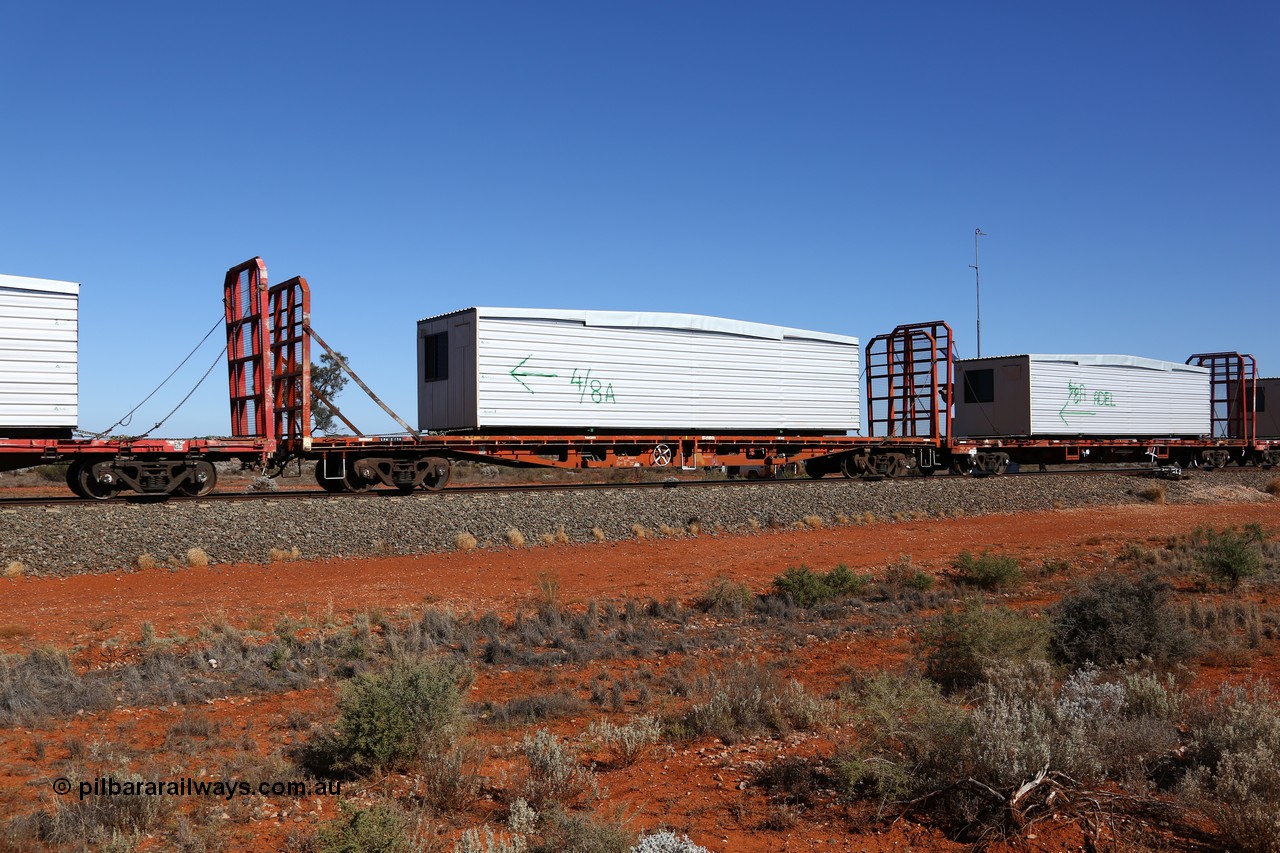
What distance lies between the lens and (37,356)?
15.0 meters

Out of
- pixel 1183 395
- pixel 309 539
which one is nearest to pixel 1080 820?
pixel 309 539

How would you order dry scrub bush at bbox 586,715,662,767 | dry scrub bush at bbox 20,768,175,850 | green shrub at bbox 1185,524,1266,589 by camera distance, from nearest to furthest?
dry scrub bush at bbox 20,768,175,850, dry scrub bush at bbox 586,715,662,767, green shrub at bbox 1185,524,1266,589

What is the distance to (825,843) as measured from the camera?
4852 mm

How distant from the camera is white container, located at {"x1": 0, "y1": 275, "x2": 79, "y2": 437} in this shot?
14781mm

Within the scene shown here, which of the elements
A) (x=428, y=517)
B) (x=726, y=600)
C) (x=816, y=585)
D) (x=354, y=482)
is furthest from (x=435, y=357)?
(x=816, y=585)

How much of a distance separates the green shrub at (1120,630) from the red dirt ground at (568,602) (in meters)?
0.43

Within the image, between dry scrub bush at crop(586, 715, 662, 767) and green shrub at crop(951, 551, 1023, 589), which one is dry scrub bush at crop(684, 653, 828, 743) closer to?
dry scrub bush at crop(586, 715, 662, 767)

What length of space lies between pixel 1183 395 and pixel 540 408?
28065 mm

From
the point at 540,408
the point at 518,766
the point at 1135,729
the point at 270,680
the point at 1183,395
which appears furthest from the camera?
the point at 1183,395

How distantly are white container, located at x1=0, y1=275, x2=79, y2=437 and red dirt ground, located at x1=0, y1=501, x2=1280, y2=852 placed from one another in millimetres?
3091

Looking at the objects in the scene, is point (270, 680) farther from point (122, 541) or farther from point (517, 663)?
point (122, 541)

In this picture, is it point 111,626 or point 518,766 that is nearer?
point 518,766

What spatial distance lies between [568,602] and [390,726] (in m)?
6.38

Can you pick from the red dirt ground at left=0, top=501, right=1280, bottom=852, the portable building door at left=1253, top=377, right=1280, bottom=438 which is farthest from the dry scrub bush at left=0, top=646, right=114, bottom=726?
the portable building door at left=1253, top=377, right=1280, bottom=438
